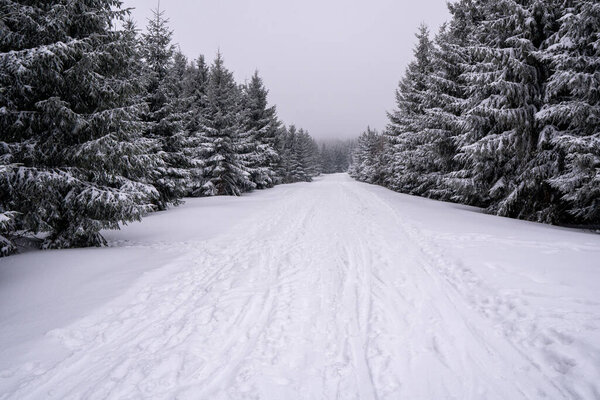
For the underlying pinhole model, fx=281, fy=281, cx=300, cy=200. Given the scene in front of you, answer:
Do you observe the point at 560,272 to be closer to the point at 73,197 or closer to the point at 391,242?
the point at 391,242

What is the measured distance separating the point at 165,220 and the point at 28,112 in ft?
19.7

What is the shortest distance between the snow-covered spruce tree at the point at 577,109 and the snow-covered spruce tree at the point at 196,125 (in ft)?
52.1

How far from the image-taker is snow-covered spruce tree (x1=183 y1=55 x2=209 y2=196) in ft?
61.9

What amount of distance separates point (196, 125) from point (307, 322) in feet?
64.8

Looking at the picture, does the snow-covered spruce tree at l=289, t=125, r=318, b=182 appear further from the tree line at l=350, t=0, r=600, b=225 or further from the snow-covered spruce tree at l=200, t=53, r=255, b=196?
the tree line at l=350, t=0, r=600, b=225

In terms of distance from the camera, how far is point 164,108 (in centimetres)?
1393

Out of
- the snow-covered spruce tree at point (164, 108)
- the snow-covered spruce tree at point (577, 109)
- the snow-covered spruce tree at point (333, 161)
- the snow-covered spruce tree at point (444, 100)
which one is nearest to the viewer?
the snow-covered spruce tree at point (577, 109)

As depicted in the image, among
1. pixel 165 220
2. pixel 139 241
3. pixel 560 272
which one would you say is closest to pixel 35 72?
pixel 139 241

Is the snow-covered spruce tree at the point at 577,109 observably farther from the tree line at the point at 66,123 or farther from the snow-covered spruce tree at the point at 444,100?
the tree line at the point at 66,123

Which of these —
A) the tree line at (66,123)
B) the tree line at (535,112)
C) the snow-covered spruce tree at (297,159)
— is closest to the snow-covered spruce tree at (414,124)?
the tree line at (535,112)

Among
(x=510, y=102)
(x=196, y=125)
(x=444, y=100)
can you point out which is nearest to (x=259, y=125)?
(x=196, y=125)

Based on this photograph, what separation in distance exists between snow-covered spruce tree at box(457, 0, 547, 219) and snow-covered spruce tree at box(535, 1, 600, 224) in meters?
0.70

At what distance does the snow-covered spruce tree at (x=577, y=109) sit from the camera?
8.55 meters

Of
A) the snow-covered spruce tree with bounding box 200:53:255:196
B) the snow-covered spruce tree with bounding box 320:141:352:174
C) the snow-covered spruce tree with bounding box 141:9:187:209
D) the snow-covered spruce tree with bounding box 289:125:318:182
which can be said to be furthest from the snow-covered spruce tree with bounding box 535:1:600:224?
the snow-covered spruce tree with bounding box 320:141:352:174
